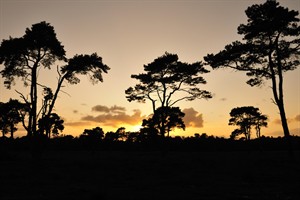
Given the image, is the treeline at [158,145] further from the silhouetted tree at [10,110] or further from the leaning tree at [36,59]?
the leaning tree at [36,59]

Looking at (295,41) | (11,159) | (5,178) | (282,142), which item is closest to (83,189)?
(5,178)

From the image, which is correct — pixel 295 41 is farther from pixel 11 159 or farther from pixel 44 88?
pixel 11 159

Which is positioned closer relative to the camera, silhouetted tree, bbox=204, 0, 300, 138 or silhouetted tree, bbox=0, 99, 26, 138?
silhouetted tree, bbox=204, 0, 300, 138

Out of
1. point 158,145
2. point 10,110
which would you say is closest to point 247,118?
point 158,145

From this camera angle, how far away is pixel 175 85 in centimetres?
3856

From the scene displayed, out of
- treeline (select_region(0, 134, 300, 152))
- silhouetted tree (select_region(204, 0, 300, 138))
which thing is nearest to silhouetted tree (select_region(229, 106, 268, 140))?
treeline (select_region(0, 134, 300, 152))

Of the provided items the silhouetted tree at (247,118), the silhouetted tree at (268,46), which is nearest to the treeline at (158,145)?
the silhouetted tree at (247,118)

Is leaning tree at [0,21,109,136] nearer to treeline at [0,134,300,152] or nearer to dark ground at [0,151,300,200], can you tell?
dark ground at [0,151,300,200]

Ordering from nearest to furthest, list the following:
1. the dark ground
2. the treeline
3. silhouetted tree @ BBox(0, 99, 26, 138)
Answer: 1. the dark ground
2. silhouetted tree @ BBox(0, 99, 26, 138)
3. the treeline

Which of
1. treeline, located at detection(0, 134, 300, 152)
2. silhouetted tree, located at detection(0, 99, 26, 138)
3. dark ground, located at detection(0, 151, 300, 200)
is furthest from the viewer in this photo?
treeline, located at detection(0, 134, 300, 152)

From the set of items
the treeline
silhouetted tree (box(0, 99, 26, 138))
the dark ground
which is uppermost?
silhouetted tree (box(0, 99, 26, 138))

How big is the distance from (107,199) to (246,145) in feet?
230

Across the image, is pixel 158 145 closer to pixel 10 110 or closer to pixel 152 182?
pixel 10 110

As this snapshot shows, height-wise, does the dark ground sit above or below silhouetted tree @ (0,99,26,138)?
below
